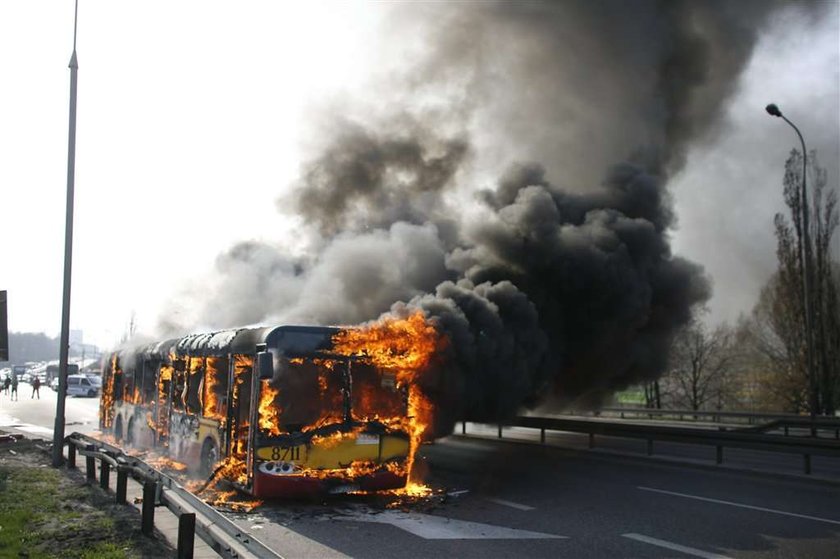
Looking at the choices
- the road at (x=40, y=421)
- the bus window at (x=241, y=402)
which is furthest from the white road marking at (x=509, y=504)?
the road at (x=40, y=421)

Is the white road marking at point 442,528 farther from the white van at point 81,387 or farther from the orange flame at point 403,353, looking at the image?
the white van at point 81,387

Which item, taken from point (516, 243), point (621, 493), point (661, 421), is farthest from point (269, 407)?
point (661, 421)

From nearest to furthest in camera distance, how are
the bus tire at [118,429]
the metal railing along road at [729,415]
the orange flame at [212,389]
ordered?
1. the orange flame at [212,389]
2. the bus tire at [118,429]
3. the metal railing along road at [729,415]

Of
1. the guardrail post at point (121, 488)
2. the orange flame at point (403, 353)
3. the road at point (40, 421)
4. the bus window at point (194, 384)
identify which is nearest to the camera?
the guardrail post at point (121, 488)

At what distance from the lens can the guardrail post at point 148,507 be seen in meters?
6.77

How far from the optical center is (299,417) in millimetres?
8641

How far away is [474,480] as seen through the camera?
11.5 metres

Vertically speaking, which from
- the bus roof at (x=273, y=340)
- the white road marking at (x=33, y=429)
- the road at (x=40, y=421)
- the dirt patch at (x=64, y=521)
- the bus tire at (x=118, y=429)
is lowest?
the road at (x=40, y=421)

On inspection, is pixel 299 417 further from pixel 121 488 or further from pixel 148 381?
pixel 148 381

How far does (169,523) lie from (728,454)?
42.7 feet

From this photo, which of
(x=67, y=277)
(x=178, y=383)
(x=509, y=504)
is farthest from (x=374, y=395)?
(x=67, y=277)

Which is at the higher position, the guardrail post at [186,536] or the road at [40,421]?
the guardrail post at [186,536]

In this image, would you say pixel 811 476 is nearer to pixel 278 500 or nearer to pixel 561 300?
pixel 561 300

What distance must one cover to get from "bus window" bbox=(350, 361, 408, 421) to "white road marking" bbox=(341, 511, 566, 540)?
121cm
